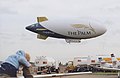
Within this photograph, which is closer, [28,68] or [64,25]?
[28,68]

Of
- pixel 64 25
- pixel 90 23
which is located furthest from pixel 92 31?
pixel 64 25

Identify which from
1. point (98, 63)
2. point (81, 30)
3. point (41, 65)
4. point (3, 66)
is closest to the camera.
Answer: point (3, 66)

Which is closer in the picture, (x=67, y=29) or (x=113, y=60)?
(x=67, y=29)

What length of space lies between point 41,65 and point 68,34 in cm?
2946

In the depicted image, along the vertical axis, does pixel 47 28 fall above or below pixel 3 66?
above

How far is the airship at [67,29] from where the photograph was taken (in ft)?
92.9

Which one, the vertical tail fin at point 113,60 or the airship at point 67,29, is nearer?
the airship at point 67,29

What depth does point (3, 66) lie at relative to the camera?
18.5ft

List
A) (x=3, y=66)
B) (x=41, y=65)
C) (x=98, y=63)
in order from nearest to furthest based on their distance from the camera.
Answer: (x=3, y=66)
(x=41, y=65)
(x=98, y=63)

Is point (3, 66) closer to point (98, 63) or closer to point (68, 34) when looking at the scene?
point (68, 34)

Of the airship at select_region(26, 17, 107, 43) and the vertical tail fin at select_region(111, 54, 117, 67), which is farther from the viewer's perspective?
the vertical tail fin at select_region(111, 54, 117, 67)

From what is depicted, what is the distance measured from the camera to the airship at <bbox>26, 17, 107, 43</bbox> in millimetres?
28312

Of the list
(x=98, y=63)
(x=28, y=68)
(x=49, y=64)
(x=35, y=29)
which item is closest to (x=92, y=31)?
(x=35, y=29)

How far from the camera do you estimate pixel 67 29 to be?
28797 mm
